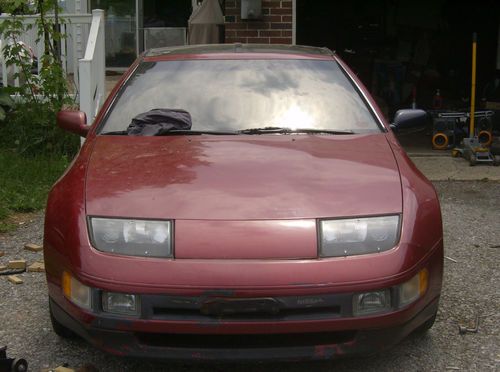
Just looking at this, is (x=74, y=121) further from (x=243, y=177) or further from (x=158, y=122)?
(x=243, y=177)

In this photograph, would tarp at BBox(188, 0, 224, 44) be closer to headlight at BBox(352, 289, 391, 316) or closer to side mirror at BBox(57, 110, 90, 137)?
side mirror at BBox(57, 110, 90, 137)

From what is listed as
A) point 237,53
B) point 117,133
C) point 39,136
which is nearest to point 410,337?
point 117,133

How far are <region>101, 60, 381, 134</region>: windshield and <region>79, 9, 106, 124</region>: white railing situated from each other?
2.96 m

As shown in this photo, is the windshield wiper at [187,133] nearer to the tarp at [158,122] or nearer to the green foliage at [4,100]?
the tarp at [158,122]

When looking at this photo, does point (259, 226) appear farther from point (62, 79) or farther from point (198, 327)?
point (62, 79)

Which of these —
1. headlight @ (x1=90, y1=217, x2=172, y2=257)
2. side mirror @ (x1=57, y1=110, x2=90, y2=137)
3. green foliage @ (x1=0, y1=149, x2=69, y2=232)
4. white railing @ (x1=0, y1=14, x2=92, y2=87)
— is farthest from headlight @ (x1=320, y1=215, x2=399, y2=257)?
white railing @ (x1=0, y1=14, x2=92, y2=87)

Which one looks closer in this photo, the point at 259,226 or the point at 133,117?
the point at 259,226

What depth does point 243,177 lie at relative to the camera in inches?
130

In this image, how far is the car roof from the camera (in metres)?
4.55

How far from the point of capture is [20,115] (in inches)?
317

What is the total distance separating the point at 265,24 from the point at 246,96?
4.80m

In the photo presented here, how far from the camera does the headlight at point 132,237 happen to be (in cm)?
291

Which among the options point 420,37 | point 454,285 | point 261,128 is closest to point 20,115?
point 261,128

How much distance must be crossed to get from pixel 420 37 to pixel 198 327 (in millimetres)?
11332
